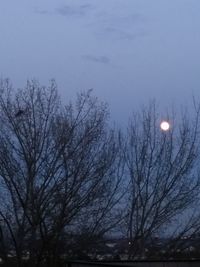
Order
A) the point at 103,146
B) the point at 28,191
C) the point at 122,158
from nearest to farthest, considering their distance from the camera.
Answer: the point at 28,191 → the point at 103,146 → the point at 122,158

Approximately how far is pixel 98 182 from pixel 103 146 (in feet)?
4.39

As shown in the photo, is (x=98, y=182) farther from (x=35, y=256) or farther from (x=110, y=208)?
(x=35, y=256)

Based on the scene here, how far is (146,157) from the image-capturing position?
77.6ft

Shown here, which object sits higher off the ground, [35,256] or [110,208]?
[110,208]

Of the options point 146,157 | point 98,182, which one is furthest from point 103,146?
point 146,157

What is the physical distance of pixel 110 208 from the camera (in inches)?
841

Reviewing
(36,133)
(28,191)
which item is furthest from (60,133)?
(28,191)

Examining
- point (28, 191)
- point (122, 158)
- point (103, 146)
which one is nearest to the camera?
point (28, 191)

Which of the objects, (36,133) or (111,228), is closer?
(36,133)

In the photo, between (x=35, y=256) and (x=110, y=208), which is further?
(x=110, y=208)

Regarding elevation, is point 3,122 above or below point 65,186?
above

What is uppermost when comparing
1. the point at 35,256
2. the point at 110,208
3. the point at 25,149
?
the point at 25,149

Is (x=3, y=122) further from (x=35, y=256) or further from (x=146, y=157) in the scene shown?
(x=146, y=157)

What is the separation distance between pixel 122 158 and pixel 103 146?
1.78 metres
